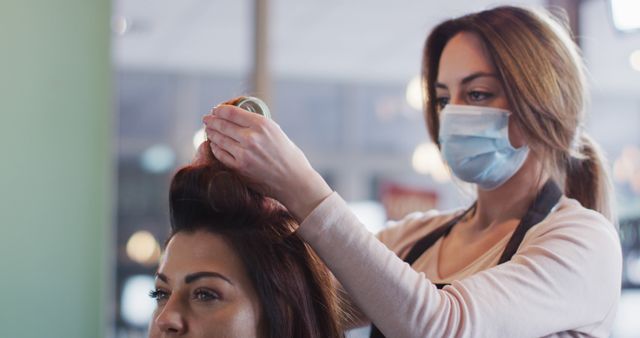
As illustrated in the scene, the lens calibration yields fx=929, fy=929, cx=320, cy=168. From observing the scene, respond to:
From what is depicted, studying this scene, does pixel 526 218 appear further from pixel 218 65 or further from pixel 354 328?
pixel 218 65

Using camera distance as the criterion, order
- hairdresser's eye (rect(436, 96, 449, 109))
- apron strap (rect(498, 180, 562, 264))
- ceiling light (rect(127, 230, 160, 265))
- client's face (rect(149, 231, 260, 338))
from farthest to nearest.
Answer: ceiling light (rect(127, 230, 160, 265))
hairdresser's eye (rect(436, 96, 449, 109))
apron strap (rect(498, 180, 562, 264))
client's face (rect(149, 231, 260, 338))

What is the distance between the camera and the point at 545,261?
1.76 m

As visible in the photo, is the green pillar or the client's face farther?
the green pillar

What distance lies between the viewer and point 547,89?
203cm

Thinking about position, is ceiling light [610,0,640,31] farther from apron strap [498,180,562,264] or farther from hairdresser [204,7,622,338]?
apron strap [498,180,562,264]

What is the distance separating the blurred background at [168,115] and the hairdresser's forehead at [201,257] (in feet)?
0.90

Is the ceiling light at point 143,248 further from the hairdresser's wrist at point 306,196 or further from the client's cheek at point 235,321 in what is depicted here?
the hairdresser's wrist at point 306,196

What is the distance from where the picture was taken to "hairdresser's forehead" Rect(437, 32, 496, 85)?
2.08m

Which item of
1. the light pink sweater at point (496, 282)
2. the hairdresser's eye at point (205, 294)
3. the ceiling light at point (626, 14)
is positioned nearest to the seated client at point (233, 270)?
the hairdresser's eye at point (205, 294)

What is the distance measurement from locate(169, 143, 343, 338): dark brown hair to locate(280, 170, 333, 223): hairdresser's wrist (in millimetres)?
205

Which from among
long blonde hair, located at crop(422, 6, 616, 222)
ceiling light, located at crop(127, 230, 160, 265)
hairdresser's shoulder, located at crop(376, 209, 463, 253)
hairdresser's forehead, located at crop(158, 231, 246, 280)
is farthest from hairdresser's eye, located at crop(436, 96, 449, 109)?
ceiling light, located at crop(127, 230, 160, 265)

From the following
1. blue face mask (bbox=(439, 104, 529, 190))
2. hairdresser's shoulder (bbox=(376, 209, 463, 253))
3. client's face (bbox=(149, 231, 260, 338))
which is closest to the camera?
client's face (bbox=(149, 231, 260, 338))

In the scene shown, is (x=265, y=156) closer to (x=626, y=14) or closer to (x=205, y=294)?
(x=205, y=294)

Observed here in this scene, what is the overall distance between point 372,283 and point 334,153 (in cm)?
822
